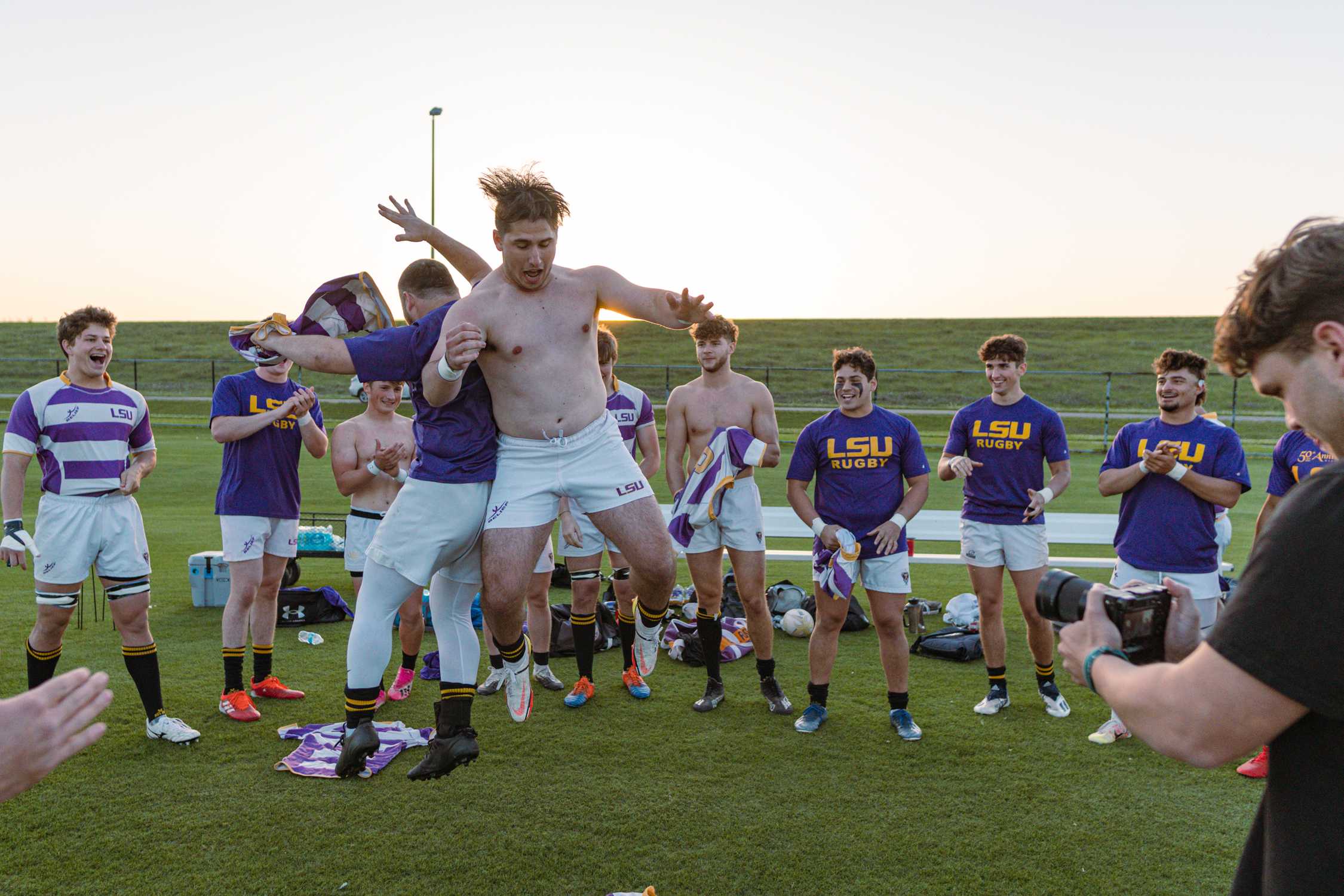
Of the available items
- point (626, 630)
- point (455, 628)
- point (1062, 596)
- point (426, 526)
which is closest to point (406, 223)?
point (426, 526)

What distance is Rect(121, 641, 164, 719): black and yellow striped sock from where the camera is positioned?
16.7ft

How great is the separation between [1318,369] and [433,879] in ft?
11.4

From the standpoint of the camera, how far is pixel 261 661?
5969 mm

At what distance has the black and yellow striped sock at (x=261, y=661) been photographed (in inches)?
235

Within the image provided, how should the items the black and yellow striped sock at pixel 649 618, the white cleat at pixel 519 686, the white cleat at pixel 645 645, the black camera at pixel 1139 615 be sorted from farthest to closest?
the white cleat at pixel 645 645
the black and yellow striped sock at pixel 649 618
the white cleat at pixel 519 686
the black camera at pixel 1139 615

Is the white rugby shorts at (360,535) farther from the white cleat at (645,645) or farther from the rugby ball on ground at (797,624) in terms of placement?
the rugby ball on ground at (797,624)

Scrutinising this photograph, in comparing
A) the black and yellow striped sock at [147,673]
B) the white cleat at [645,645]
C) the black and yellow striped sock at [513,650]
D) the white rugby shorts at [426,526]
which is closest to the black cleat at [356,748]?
the white rugby shorts at [426,526]

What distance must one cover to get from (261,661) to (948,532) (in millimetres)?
8241

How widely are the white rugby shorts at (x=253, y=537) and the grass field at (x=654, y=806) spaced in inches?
37.2

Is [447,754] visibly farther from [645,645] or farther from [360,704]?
[645,645]

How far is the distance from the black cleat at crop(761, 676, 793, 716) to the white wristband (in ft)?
10.4

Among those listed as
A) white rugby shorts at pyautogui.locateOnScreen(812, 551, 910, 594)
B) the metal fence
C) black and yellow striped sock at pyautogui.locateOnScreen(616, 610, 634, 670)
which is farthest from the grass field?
the metal fence

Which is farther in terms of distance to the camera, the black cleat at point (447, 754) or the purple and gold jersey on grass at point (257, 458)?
the purple and gold jersey on grass at point (257, 458)

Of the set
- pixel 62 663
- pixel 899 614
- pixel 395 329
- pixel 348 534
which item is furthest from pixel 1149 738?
pixel 62 663
